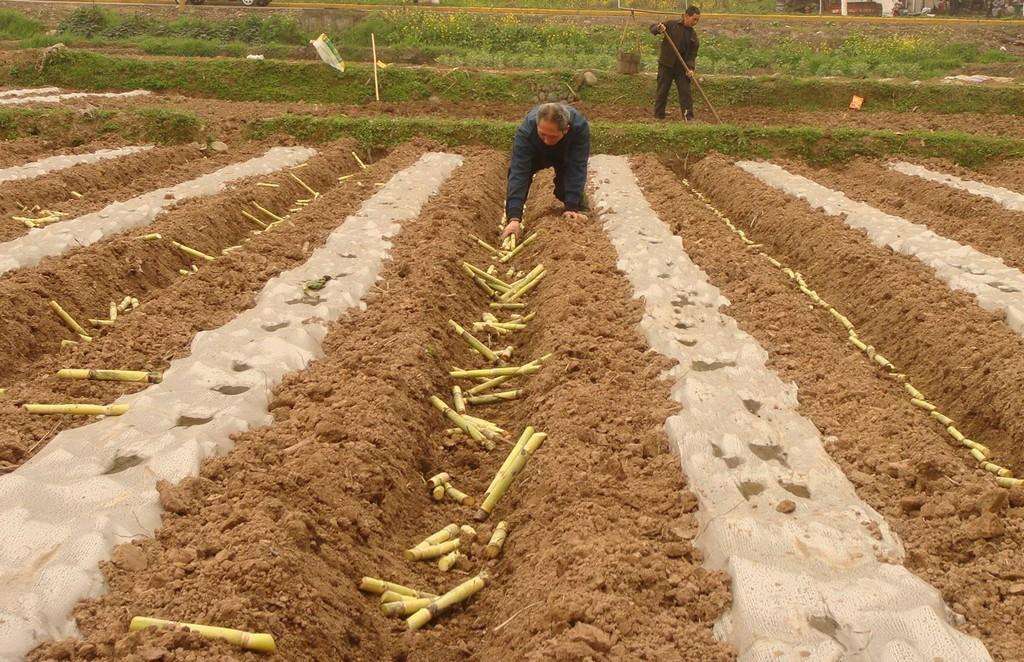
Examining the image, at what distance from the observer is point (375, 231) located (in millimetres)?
6926

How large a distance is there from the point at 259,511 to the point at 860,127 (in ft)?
44.2

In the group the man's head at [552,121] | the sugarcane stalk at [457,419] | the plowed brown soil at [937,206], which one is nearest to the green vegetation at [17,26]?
the man's head at [552,121]

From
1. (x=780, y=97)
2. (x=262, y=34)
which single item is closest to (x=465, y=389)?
(x=780, y=97)

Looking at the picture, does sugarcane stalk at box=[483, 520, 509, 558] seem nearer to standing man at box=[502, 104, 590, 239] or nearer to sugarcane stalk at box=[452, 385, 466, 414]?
sugarcane stalk at box=[452, 385, 466, 414]

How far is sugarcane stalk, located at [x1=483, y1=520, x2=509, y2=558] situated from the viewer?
3.43m

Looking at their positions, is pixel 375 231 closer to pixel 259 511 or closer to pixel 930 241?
pixel 259 511

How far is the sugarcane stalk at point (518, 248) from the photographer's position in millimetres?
7301

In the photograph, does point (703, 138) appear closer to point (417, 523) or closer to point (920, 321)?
point (920, 321)

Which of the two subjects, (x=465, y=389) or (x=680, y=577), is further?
(x=465, y=389)

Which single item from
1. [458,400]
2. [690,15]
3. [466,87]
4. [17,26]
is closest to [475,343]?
[458,400]

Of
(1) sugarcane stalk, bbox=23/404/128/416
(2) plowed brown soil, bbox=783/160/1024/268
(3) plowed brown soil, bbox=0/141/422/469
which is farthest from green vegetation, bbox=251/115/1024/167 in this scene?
(1) sugarcane stalk, bbox=23/404/128/416

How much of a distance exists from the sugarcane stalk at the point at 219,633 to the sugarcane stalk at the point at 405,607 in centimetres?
66

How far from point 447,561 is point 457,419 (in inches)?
43.7

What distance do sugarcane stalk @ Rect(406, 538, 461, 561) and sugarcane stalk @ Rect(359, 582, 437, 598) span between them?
247 mm
